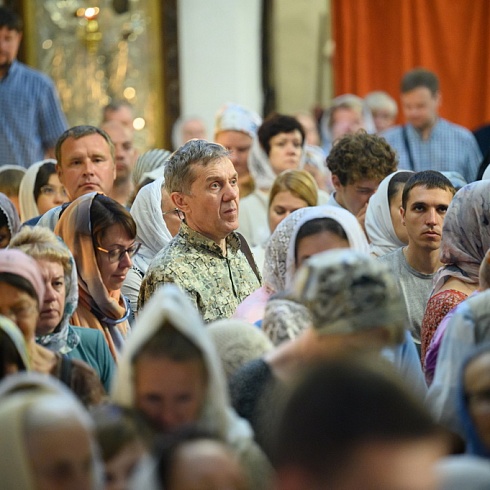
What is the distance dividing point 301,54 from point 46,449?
10.5 meters

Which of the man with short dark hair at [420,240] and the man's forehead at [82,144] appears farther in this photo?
the man's forehead at [82,144]

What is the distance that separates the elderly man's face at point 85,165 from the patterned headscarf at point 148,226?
26 cm

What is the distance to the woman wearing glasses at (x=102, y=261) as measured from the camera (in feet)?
17.3

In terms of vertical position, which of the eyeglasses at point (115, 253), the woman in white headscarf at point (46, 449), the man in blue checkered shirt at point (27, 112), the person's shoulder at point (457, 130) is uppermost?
the man in blue checkered shirt at point (27, 112)

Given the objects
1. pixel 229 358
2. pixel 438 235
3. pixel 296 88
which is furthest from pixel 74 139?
pixel 296 88

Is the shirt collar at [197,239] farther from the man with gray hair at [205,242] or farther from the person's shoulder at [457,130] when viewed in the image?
the person's shoulder at [457,130]

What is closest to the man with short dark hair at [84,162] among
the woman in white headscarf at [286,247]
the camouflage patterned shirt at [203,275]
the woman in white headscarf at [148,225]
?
the woman in white headscarf at [148,225]

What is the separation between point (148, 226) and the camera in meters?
6.41

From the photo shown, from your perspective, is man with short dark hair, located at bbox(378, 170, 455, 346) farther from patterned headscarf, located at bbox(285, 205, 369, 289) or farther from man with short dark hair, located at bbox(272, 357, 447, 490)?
man with short dark hair, located at bbox(272, 357, 447, 490)

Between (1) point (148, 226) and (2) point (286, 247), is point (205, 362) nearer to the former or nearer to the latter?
(2) point (286, 247)

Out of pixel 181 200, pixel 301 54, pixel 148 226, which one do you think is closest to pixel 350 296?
pixel 181 200

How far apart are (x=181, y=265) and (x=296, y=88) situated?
7.94 metres

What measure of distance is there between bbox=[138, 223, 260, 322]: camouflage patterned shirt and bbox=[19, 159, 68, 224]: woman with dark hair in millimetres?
1670

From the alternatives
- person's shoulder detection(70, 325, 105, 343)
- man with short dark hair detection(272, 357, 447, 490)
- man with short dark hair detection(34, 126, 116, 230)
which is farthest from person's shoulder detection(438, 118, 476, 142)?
man with short dark hair detection(272, 357, 447, 490)
